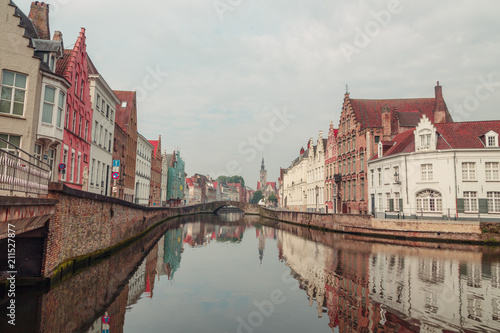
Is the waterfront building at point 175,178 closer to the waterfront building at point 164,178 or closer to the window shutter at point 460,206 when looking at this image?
the waterfront building at point 164,178

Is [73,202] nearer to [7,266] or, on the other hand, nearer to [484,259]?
[7,266]

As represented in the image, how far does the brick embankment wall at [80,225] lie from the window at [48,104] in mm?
5595

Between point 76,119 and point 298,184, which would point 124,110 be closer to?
point 76,119

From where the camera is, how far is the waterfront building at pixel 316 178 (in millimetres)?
60253

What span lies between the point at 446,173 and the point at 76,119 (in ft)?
106

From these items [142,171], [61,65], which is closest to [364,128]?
[142,171]

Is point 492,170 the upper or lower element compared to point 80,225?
upper

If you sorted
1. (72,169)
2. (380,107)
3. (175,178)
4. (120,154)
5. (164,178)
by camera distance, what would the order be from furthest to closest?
(175,178) < (164,178) < (380,107) < (120,154) < (72,169)

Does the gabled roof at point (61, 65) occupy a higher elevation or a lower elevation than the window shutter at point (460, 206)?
higher

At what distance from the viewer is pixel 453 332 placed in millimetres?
8930

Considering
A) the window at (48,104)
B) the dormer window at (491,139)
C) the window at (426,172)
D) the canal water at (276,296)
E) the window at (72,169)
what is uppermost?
the dormer window at (491,139)

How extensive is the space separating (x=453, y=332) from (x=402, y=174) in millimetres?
28591

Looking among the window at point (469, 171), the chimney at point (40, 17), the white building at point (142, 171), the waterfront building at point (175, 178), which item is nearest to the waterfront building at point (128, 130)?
the white building at point (142, 171)

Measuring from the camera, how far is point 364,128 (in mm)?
45406
